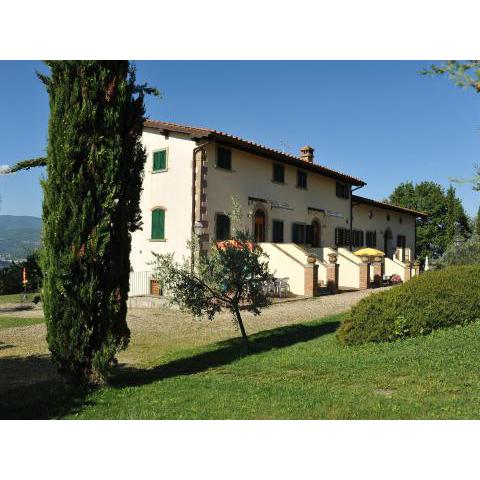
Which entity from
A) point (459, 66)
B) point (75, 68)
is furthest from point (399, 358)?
point (75, 68)

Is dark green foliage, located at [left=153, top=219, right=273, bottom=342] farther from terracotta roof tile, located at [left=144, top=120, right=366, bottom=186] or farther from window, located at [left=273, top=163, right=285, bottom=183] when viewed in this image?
window, located at [left=273, top=163, right=285, bottom=183]

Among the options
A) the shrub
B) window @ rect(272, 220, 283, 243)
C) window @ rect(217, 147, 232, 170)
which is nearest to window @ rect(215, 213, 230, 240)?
window @ rect(217, 147, 232, 170)

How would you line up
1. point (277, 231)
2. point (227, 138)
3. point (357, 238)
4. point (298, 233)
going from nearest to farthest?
point (227, 138)
point (277, 231)
point (298, 233)
point (357, 238)

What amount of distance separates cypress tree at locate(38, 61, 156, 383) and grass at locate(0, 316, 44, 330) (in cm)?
750

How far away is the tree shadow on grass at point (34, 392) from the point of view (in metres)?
5.77

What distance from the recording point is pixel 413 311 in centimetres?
847

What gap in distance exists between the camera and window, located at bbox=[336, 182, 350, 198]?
2708cm

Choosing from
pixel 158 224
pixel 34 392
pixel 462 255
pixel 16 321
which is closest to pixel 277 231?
pixel 158 224

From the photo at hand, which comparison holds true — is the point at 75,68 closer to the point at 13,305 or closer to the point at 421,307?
the point at 421,307

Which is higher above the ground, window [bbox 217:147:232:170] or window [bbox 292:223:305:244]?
window [bbox 217:147:232:170]

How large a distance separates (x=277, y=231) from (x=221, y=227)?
432 centimetres

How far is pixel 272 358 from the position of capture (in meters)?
8.16

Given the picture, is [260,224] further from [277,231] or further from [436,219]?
[436,219]

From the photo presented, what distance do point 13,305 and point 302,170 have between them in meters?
16.2
